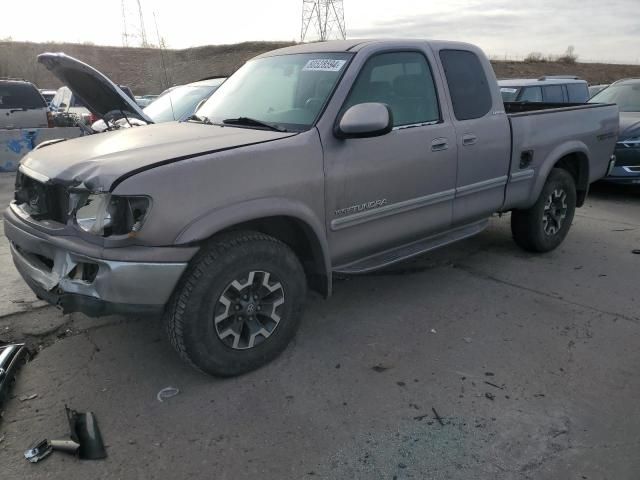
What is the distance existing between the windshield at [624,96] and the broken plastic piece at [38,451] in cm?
965

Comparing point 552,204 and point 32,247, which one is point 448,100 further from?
point 32,247

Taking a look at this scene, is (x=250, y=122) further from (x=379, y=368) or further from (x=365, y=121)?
(x=379, y=368)

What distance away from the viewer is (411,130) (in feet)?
12.4

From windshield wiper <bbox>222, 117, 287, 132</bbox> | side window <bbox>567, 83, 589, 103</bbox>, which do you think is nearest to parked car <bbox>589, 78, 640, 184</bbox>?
side window <bbox>567, 83, 589, 103</bbox>

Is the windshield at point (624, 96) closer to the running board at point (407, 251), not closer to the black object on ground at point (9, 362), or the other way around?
the running board at point (407, 251)

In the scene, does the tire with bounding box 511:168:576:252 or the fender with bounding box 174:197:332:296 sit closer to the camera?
the fender with bounding box 174:197:332:296

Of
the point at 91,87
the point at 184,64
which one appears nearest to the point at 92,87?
the point at 91,87

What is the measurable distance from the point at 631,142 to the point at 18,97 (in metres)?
12.2

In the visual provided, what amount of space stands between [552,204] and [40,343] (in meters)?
4.70

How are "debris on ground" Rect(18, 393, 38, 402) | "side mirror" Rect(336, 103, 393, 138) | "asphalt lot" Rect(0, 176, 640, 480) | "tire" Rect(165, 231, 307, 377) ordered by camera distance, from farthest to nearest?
1. "side mirror" Rect(336, 103, 393, 138)
2. "debris on ground" Rect(18, 393, 38, 402)
3. "tire" Rect(165, 231, 307, 377)
4. "asphalt lot" Rect(0, 176, 640, 480)

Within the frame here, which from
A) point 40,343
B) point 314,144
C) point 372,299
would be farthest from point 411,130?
point 40,343

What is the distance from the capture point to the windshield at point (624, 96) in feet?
29.5

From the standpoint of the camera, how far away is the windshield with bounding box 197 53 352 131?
348 centimetres

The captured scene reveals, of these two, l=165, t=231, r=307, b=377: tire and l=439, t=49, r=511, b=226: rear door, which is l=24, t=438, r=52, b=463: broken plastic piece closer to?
l=165, t=231, r=307, b=377: tire
